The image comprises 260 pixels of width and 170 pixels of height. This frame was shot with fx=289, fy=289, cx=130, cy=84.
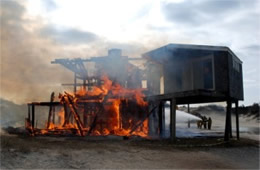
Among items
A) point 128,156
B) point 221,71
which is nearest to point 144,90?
point 221,71

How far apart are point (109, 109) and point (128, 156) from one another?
8.84 m

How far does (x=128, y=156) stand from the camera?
40.3 feet

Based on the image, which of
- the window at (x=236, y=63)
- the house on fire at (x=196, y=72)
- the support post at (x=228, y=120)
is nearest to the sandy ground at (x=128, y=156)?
the support post at (x=228, y=120)

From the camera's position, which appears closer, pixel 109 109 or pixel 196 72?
pixel 196 72

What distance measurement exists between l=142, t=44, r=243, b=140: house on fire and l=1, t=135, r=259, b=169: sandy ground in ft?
8.90

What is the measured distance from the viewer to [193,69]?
18.7 meters

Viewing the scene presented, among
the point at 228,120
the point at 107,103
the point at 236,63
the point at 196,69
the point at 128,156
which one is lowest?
the point at 128,156

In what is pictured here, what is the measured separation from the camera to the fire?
65.3 feet

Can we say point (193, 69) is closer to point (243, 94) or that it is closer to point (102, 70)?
point (243, 94)

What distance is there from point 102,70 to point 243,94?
36.9ft

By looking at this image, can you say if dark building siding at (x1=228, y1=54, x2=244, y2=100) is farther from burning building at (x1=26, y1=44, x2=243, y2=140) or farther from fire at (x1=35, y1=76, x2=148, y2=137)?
fire at (x1=35, y1=76, x2=148, y2=137)

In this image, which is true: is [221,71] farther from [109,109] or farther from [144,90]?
[109,109]

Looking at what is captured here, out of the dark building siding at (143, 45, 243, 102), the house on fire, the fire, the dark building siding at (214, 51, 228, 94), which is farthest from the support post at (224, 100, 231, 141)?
the fire

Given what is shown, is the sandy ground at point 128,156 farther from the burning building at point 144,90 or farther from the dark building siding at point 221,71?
the dark building siding at point 221,71
